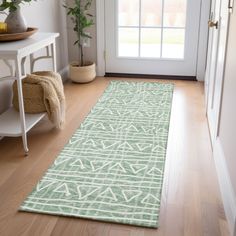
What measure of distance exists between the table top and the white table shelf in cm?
50

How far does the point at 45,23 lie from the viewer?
352cm

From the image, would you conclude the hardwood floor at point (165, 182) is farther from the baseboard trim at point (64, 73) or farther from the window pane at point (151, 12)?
the window pane at point (151, 12)

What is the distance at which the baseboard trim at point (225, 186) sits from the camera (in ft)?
5.51

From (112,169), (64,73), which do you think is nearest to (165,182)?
(112,169)

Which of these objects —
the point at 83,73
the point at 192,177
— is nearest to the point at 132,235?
the point at 192,177

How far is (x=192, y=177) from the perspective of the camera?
85.1 inches

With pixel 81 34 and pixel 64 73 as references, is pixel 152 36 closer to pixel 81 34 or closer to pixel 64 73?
pixel 81 34

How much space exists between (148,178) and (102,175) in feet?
0.90

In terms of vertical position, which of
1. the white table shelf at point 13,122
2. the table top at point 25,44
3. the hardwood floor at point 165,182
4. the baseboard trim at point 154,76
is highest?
the table top at point 25,44

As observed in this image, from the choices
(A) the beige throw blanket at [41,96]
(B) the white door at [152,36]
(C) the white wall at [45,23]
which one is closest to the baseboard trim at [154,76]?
(B) the white door at [152,36]

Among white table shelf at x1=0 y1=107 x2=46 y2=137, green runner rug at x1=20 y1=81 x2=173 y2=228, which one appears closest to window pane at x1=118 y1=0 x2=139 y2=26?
green runner rug at x1=20 y1=81 x2=173 y2=228

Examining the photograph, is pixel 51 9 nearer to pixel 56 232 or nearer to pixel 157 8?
pixel 157 8

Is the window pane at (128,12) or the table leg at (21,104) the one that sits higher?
the window pane at (128,12)

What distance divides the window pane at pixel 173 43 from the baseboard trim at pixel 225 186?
6.34ft
